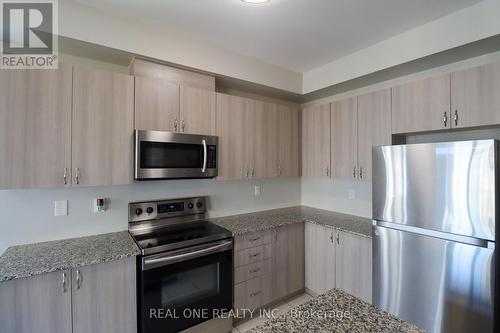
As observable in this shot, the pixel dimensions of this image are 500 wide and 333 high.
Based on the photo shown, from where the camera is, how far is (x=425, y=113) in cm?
206

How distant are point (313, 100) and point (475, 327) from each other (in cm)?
284

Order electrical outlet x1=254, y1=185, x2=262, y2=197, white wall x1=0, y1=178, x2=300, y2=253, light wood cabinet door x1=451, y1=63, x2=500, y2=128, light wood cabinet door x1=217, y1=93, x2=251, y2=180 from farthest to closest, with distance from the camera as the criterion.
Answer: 1. electrical outlet x1=254, y1=185, x2=262, y2=197
2. light wood cabinet door x1=217, y1=93, x2=251, y2=180
3. white wall x1=0, y1=178, x2=300, y2=253
4. light wood cabinet door x1=451, y1=63, x2=500, y2=128

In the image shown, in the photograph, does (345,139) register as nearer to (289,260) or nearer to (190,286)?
(289,260)

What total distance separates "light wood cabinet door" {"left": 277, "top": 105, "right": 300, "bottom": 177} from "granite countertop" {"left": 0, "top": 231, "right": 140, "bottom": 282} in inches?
73.5

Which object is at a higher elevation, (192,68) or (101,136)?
(192,68)

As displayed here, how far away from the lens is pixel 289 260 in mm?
2701

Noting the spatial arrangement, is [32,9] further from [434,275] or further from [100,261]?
[434,275]

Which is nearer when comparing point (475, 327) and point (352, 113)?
point (475, 327)

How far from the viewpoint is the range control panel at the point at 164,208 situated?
223 cm

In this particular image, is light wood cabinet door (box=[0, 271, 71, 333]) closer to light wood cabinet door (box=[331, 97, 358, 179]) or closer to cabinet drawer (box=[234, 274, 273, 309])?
cabinet drawer (box=[234, 274, 273, 309])

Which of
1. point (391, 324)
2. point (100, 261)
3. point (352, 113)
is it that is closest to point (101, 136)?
point (100, 261)

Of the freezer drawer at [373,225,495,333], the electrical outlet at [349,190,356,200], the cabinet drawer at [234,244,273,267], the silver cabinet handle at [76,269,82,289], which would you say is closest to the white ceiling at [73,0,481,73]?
the electrical outlet at [349,190,356,200]

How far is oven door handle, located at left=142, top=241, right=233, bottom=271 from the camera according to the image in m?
1.77

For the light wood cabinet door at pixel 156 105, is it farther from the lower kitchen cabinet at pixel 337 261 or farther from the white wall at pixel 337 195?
the white wall at pixel 337 195
